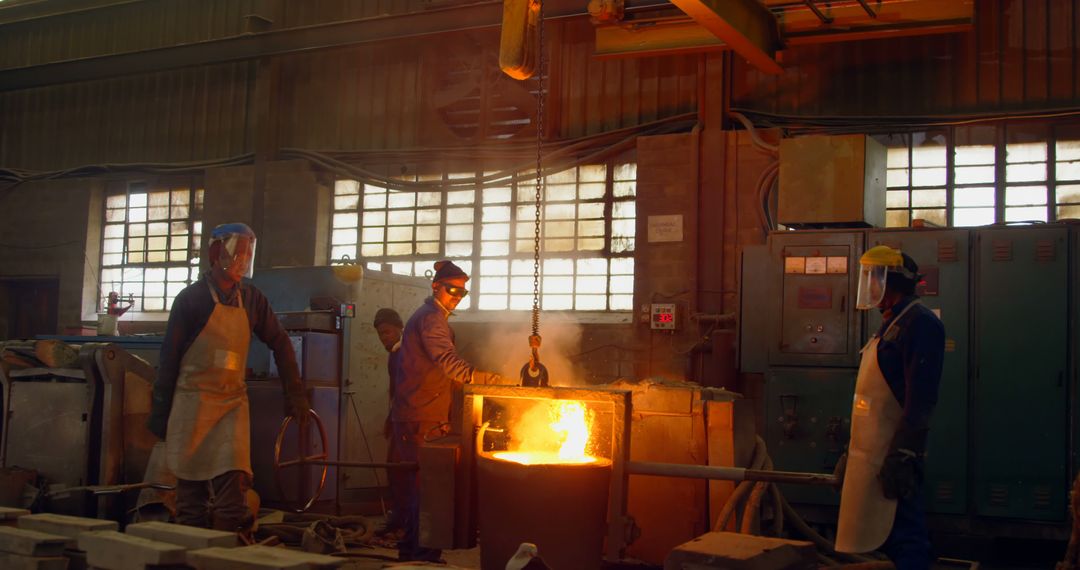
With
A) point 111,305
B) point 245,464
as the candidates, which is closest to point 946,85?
point 245,464

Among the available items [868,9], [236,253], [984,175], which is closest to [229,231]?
[236,253]

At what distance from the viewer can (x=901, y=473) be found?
4.59m

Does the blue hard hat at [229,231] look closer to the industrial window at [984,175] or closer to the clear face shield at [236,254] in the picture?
the clear face shield at [236,254]

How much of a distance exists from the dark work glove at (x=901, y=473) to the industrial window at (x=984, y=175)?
15.9ft

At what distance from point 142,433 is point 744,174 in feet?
19.8

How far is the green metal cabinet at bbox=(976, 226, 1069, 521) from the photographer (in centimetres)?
745

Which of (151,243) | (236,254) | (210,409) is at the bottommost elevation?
(210,409)

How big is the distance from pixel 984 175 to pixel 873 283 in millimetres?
4931

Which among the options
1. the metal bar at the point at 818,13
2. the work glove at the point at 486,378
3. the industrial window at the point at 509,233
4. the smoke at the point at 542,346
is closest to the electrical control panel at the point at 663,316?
→ the industrial window at the point at 509,233

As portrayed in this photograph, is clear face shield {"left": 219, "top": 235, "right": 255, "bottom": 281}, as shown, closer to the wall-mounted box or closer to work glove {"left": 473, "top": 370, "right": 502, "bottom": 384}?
work glove {"left": 473, "top": 370, "right": 502, "bottom": 384}

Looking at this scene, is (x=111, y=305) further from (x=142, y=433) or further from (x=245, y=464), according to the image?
(x=245, y=464)

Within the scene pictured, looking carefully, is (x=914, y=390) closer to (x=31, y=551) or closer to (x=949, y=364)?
(x=949, y=364)

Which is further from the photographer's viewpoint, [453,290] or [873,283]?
[453,290]

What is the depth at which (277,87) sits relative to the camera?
12469 mm
